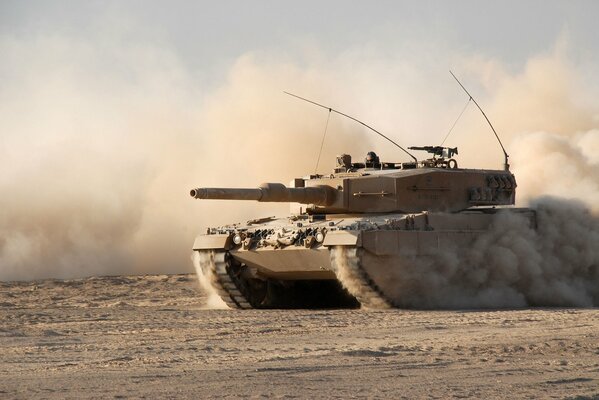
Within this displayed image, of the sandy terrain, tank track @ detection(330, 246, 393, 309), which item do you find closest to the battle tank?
tank track @ detection(330, 246, 393, 309)

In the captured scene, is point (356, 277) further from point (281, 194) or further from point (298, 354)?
point (298, 354)

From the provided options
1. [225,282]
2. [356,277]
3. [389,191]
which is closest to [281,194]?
[389,191]

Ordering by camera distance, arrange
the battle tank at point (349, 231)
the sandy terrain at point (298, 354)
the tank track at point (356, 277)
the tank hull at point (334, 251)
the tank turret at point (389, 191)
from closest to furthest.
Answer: the sandy terrain at point (298, 354)
the tank track at point (356, 277)
the tank hull at point (334, 251)
the battle tank at point (349, 231)
the tank turret at point (389, 191)

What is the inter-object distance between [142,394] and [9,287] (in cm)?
2014

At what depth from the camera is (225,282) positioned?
2312cm

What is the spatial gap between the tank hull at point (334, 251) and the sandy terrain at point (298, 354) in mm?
855

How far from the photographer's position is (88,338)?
15.8 meters

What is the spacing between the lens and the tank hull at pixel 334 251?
2080 centimetres

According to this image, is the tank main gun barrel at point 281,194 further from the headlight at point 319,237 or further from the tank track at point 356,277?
the tank track at point 356,277

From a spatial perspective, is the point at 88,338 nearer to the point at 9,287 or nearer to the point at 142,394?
the point at 142,394

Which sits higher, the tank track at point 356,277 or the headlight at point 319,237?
the headlight at point 319,237

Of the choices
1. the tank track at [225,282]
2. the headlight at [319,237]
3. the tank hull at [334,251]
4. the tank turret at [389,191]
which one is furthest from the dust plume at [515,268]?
the tank track at [225,282]

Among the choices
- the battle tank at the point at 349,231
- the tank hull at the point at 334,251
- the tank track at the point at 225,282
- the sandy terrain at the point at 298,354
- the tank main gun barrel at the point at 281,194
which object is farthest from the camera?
the tank track at the point at 225,282

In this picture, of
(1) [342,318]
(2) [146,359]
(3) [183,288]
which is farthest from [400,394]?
(3) [183,288]
